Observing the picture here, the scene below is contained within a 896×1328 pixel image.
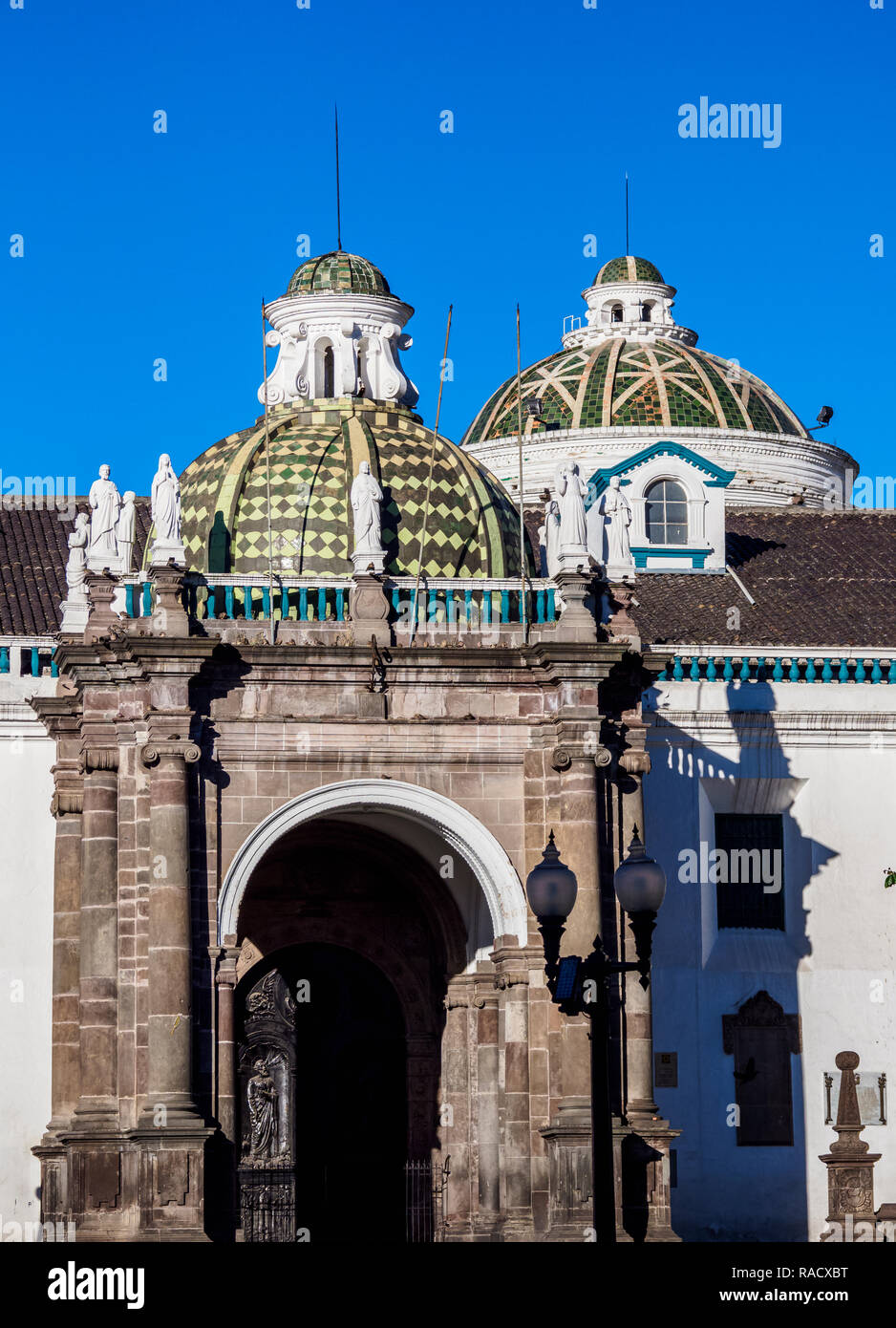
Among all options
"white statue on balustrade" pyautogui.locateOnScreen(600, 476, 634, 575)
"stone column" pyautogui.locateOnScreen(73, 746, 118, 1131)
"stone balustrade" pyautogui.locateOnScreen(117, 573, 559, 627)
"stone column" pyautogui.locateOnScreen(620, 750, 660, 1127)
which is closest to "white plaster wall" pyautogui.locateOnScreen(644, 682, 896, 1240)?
"white statue on balustrade" pyautogui.locateOnScreen(600, 476, 634, 575)

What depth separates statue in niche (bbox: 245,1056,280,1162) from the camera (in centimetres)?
3506

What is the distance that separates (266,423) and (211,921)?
6.43 metres

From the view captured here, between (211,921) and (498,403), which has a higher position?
(498,403)

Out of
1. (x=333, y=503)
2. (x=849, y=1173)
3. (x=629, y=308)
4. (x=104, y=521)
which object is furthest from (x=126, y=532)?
(x=629, y=308)

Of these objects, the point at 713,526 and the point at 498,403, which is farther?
the point at 498,403

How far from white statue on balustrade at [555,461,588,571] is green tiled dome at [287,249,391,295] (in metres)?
4.68

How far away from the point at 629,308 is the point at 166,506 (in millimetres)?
26294

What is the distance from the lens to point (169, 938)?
28.7m

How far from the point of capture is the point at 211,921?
29.2 metres

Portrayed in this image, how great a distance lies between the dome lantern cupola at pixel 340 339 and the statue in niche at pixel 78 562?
9.76 feet

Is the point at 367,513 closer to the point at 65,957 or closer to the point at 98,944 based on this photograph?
the point at 98,944

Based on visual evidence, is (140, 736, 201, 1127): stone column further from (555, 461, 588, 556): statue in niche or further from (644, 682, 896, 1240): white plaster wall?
(644, 682, 896, 1240): white plaster wall
